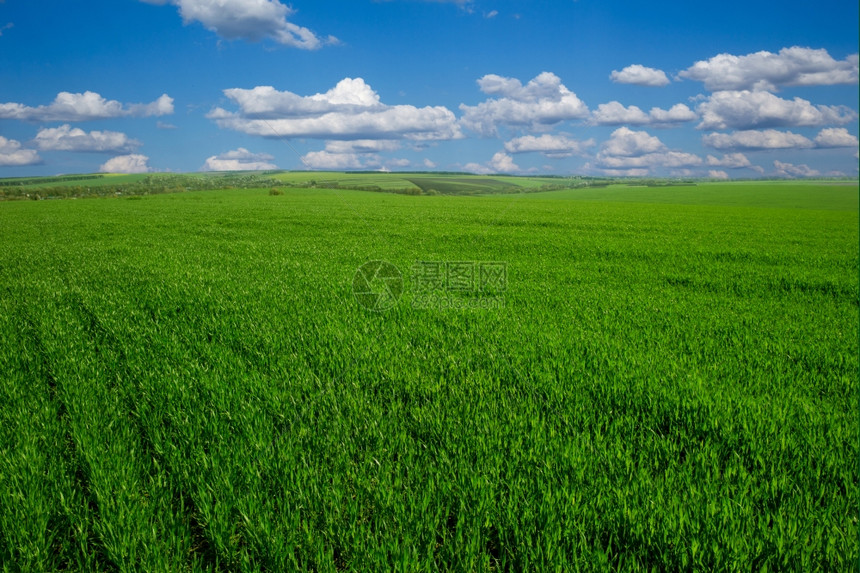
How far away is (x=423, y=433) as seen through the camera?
12.6 feet

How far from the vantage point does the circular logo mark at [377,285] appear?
27.7ft

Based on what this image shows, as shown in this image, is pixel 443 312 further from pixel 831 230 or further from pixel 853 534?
pixel 831 230

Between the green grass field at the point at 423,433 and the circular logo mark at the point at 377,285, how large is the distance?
1.41ft

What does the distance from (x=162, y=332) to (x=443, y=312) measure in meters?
4.36

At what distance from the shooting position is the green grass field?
8.59ft

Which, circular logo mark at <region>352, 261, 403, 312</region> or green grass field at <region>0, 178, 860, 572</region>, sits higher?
circular logo mark at <region>352, 261, 403, 312</region>

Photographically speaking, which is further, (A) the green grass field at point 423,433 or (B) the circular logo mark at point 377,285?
(B) the circular logo mark at point 377,285

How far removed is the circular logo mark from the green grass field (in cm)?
43

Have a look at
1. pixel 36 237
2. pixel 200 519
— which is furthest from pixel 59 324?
pixel 36 237

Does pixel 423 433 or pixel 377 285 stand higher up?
pixel 377 285

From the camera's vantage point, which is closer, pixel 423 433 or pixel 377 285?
pixel 423 433

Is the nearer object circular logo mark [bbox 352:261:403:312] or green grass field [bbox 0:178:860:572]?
green grass field [bbox 0:178:860:572]

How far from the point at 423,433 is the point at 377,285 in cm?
656

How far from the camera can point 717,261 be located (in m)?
14.4
